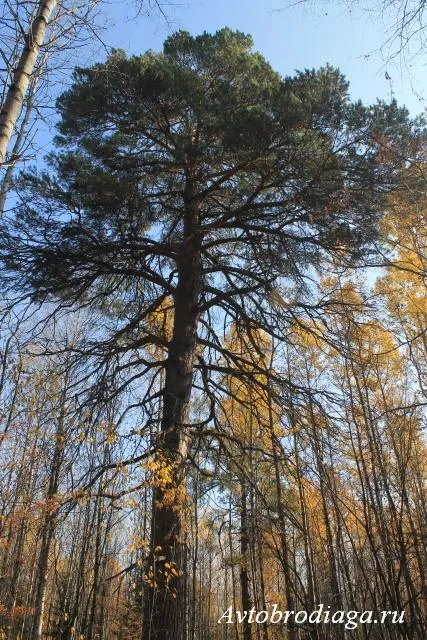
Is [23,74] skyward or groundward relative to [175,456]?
skyward

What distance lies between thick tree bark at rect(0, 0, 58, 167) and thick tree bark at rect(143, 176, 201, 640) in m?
3.00

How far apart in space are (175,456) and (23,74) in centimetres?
394

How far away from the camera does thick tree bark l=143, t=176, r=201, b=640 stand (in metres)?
4.39

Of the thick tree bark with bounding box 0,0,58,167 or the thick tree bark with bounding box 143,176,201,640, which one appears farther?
the thick tree bark with bounding box 143,176,201,640

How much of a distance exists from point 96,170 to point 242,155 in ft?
6.25

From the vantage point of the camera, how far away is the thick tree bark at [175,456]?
4.39m

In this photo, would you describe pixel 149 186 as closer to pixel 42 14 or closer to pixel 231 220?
pixel 231 220

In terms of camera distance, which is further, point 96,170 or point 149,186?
point 149,186

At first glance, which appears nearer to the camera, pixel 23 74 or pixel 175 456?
pixel 23 74

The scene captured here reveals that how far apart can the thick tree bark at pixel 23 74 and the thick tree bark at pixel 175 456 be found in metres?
3.00

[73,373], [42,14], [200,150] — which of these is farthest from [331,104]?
[73,373]

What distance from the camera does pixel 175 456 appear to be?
5254 mm

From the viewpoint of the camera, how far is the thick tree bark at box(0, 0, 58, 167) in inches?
101

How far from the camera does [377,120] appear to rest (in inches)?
231
